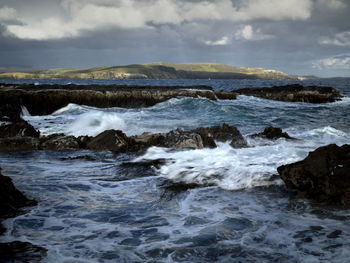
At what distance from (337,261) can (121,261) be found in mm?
2966

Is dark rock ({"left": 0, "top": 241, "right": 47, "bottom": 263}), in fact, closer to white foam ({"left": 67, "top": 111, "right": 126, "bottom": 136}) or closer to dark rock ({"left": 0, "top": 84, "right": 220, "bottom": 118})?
white foam ({"left": 67, "top": 111, "right": 126, "bottom": 136})

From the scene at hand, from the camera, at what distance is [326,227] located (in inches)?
210

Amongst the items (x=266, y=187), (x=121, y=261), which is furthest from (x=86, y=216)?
(x=266, y=187)

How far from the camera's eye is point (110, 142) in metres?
11.9

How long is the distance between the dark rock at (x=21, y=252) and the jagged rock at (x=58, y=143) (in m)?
7.57

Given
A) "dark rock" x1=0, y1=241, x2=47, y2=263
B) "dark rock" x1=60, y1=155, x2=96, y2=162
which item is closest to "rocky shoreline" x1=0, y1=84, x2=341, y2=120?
"dark rock" x1=60, y1=155, x2=96, y2=162

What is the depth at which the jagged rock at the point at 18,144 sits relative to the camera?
453 inches

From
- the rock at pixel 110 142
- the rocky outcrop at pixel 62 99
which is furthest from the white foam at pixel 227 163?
the rocky outcrop at pixel 62 99

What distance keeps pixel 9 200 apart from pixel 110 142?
20.1 ft

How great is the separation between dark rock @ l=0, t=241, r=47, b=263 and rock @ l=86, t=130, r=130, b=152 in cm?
706

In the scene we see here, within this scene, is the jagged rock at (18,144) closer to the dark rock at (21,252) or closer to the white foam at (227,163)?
the white foam at (227,163)

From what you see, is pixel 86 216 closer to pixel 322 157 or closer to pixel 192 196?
pixel 192 196

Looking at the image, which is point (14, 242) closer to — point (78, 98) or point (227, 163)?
point (227, 163)

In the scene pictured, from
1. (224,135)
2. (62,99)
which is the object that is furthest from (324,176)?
(62,99)
